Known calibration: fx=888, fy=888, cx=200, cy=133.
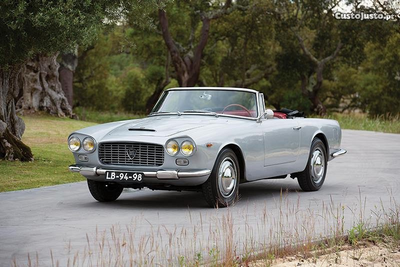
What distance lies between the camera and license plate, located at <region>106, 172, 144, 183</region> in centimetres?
1080

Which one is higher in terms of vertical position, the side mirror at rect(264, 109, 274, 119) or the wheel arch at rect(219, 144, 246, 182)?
the side mirror at rect(264, 109, 274, 119)

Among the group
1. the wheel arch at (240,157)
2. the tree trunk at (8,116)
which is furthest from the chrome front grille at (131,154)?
the tree trunk at (8,116)

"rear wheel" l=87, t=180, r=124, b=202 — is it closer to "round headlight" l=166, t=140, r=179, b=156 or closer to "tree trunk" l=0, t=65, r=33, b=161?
"round headlight" l=166, t=140, r=179, b=156

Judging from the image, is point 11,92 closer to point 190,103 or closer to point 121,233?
point 190,103

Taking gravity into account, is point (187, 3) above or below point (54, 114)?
above

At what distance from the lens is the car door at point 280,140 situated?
1224 cm

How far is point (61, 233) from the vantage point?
9039mm

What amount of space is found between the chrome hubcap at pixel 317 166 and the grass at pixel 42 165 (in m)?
4.38

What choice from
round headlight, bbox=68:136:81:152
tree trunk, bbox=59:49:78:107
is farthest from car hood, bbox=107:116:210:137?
tree trunk, bbox=59:49:78:107

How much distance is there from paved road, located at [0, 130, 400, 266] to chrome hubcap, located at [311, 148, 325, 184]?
0.81 ft

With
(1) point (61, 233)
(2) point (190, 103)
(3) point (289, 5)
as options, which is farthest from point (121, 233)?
(3) point (289, 5)

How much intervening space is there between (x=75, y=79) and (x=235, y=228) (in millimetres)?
55673

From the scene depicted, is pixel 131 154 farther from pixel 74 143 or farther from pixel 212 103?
pixel 212 103

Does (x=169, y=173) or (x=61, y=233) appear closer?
(x=61, y=233)
